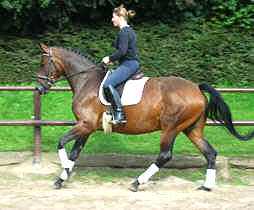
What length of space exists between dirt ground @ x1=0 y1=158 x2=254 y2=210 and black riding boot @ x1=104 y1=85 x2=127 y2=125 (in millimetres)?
992

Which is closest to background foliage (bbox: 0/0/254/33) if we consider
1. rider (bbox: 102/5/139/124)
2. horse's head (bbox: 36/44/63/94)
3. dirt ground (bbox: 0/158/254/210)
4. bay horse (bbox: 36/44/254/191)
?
horse's head (bbox: 36/44/63/94)

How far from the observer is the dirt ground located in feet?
18.4

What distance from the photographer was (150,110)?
6.52 m

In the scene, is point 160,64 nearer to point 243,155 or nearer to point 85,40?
point 85,40

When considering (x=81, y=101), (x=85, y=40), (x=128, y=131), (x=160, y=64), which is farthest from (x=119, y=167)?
(x=85, y=40)

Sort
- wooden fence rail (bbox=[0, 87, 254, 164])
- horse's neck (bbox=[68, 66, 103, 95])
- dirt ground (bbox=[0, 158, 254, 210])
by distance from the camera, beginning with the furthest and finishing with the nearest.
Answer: wooden fence rail (bbox=[0, 87, 254, 164])
horse's neck (bbox=[68, 66, 103, 95])
dirt ground (bbox=[0, 158, 254, 210])

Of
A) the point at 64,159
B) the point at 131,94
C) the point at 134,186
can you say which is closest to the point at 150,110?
the point at 131,94

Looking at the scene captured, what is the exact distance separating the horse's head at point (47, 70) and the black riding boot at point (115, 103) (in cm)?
91

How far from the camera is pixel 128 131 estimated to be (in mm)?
6730

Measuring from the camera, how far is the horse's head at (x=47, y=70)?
22.4ft

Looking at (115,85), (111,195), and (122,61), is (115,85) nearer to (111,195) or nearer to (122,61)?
(122,61)

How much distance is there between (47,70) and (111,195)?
2.11m

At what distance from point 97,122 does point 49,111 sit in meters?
2.89

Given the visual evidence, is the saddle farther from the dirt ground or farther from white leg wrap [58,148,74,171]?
the dirt ground
